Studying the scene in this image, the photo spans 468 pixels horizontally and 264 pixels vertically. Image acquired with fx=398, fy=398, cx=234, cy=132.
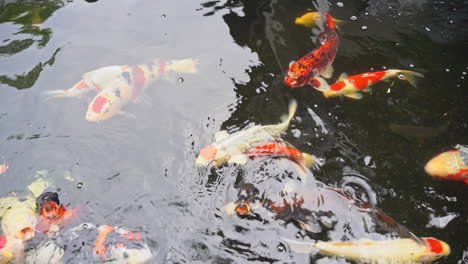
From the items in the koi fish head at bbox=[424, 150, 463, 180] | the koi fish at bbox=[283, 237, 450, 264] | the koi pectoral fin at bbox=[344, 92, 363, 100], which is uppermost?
the koi pectoral fin at bbox=[344, 92, 363, 100]

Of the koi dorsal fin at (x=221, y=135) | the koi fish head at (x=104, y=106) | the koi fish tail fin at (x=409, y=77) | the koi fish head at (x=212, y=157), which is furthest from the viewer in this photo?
the koi fish tail fin at (x=409, y=77)

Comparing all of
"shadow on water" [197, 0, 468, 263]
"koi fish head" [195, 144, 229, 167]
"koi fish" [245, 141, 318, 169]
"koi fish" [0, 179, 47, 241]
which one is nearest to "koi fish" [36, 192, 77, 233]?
"koi fish" [0, 179, 47, 241]

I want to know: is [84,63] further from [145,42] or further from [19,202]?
[19,202]

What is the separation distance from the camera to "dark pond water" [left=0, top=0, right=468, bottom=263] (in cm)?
371

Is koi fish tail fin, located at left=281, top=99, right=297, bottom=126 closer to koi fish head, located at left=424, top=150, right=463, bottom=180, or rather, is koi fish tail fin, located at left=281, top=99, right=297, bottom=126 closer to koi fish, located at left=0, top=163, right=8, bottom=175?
koi fish head, located at left=424, top=150, right=463, bottom=180

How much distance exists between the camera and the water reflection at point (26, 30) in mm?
5070

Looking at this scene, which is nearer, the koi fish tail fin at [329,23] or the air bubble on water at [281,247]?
the air bubble on water at [281,247]

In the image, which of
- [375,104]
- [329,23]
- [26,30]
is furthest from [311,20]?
[26,30]

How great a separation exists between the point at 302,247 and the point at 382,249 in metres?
0.66

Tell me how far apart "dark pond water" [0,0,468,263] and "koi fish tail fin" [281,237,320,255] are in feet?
0.20

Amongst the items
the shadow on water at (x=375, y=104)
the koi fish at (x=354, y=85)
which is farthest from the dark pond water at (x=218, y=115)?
the koi fish at (x=354, y=85)

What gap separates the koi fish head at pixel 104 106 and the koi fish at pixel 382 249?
8.02ft

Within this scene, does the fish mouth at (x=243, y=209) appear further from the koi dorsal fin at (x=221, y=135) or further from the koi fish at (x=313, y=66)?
the koi fish at (x=313, y=66)

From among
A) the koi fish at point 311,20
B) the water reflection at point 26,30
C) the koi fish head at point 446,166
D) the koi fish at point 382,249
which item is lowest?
the koi fish at point 382,249
